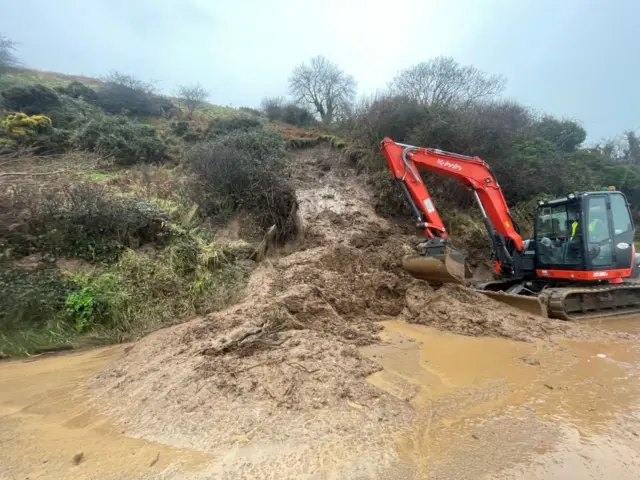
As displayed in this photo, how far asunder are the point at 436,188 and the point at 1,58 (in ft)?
101

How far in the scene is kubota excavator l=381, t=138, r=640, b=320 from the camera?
22.2 ft

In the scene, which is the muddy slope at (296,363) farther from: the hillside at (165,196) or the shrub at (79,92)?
the shrub at (79,92)

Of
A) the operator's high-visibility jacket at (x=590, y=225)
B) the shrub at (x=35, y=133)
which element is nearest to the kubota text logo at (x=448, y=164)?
the operator's high-visibility jacket at (x=590, y=225)

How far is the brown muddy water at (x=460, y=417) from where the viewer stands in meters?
2.86

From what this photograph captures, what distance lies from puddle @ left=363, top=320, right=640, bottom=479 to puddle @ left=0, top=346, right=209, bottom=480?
196cm

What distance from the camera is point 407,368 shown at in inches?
181

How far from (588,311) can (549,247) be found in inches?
53.0

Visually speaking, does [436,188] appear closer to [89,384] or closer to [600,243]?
[600,243]

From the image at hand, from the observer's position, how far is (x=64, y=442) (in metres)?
3.26

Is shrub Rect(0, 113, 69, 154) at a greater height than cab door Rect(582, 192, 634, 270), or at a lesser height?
greater

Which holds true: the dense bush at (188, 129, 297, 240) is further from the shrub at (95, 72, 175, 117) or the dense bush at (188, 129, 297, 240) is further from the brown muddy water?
the shrub at (95, 72, 175, 117)

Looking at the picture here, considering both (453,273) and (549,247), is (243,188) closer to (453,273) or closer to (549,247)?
(453,273)

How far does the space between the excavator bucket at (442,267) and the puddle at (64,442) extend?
4887mm

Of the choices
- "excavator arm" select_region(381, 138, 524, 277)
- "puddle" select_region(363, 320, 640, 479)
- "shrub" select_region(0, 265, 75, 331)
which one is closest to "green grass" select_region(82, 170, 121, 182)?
"shrub" select_region(0, 265, 75, 331)
